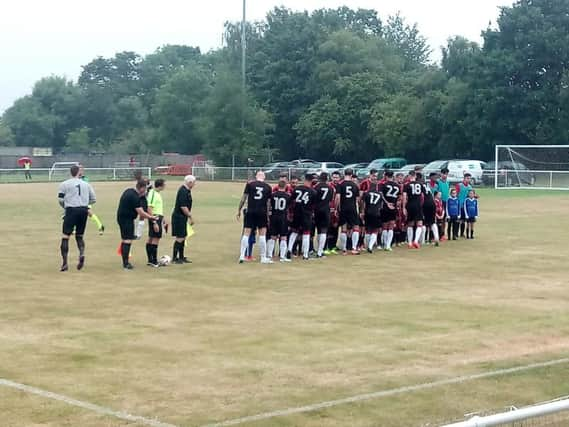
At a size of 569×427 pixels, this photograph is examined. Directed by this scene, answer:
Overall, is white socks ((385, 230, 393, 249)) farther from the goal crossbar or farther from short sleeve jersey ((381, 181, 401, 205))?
the goal crossbar

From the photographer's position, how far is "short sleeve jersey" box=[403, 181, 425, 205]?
21766 millimetres

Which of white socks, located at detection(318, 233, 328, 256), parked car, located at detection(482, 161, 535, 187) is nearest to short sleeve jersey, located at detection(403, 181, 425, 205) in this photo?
white socks, located at detection(318, 233, 328, 256)

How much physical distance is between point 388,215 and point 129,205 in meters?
6.54

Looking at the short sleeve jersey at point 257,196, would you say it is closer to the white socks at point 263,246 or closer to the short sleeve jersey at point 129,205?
the white socks at point 263,246

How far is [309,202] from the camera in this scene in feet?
64.6

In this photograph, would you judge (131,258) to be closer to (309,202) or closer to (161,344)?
(309,202)

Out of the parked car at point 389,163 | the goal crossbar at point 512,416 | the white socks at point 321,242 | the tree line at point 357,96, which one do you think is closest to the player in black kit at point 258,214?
the white socks at point 321,242

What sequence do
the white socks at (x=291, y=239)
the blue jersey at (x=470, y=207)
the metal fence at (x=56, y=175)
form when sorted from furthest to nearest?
the metal fence at (x=56, y=175) → the blue jersey at (x=470, y=207) → the white socks at (x=291, y=239)

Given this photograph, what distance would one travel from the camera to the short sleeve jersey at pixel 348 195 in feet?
67.3

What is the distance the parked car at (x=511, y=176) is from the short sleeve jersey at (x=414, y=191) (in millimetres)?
30076

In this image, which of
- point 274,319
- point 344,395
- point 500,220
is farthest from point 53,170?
point 344,395

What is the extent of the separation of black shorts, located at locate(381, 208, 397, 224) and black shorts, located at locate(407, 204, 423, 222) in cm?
43

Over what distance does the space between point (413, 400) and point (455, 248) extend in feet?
45.3

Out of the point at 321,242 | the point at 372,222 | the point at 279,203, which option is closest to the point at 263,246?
the point at 279,203
